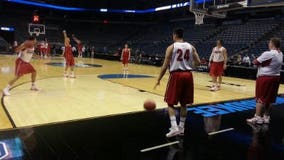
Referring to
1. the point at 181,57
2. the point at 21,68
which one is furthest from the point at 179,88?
the point at 21,68

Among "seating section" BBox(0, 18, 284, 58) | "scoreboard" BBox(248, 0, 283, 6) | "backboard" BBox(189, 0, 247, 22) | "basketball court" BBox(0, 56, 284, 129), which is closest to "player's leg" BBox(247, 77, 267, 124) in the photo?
"basketball court" BBox(0, 56, 284, 129)

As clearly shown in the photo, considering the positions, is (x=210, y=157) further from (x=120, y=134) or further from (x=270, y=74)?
(x=270, y=74)

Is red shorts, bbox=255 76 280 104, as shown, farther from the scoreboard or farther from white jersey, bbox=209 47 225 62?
the scoreboard

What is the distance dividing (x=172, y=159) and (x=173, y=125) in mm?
1143

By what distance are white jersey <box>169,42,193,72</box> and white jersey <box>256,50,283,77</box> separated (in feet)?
5.49

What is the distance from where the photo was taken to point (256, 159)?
4121 mm

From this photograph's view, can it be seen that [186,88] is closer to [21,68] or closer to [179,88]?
[179,88]

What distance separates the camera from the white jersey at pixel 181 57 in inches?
194

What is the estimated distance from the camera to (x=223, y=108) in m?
7.59

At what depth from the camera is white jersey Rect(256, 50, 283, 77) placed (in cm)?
575

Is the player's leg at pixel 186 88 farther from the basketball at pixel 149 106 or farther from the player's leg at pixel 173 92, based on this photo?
the basketball at pixel 149 106

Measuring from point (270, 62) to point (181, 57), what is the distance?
6.67 ft

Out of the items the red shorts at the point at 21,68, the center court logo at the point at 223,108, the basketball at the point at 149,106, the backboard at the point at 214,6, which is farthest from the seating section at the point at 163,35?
the red shorts at the point at 21,68

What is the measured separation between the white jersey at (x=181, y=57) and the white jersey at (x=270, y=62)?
167 centimetres
